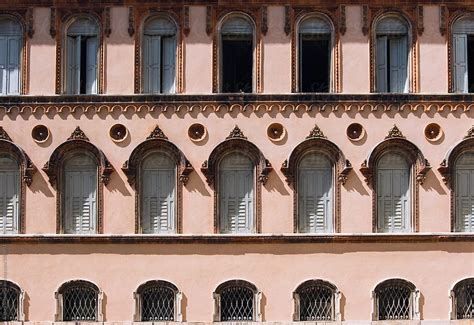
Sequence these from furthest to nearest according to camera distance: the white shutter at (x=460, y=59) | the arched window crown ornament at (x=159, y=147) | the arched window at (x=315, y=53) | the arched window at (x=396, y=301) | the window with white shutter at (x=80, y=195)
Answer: the arched window at (x=315, y=53), the white shutter at (x=460, y=59), the window with white shutter at (x=80, y=195), the arched window crown ornament at (x=159, y=147), the arched window at (x=396, y=301)

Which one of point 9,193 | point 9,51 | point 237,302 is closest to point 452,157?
point 237,302

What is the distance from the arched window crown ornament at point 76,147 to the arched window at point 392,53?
28.6ft

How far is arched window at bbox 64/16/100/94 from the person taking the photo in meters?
30.3

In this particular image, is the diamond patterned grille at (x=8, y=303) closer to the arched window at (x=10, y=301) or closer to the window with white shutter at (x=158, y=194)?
the arched window at (x=10, y=301)

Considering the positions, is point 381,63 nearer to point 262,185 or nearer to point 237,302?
point 262,185

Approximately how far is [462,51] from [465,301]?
299 inches

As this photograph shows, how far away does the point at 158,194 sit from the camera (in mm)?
29859

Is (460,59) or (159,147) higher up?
(460,59)

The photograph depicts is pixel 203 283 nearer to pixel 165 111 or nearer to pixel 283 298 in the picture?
pixel 283 298

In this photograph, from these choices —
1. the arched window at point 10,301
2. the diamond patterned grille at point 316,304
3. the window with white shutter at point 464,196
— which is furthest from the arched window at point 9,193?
the window with white shutter at point 464,196

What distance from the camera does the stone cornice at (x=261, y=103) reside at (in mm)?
29641

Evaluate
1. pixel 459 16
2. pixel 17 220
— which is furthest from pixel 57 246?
pixel 459 16

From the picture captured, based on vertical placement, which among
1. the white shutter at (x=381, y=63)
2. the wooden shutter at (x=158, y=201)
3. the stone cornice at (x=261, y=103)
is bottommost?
the wooden shutter at (x=158, y=201)

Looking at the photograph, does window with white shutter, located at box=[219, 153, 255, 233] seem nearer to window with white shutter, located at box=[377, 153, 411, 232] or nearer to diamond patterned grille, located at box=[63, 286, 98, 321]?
window with white shutter, located at box=[377, 153, 411, 232]
